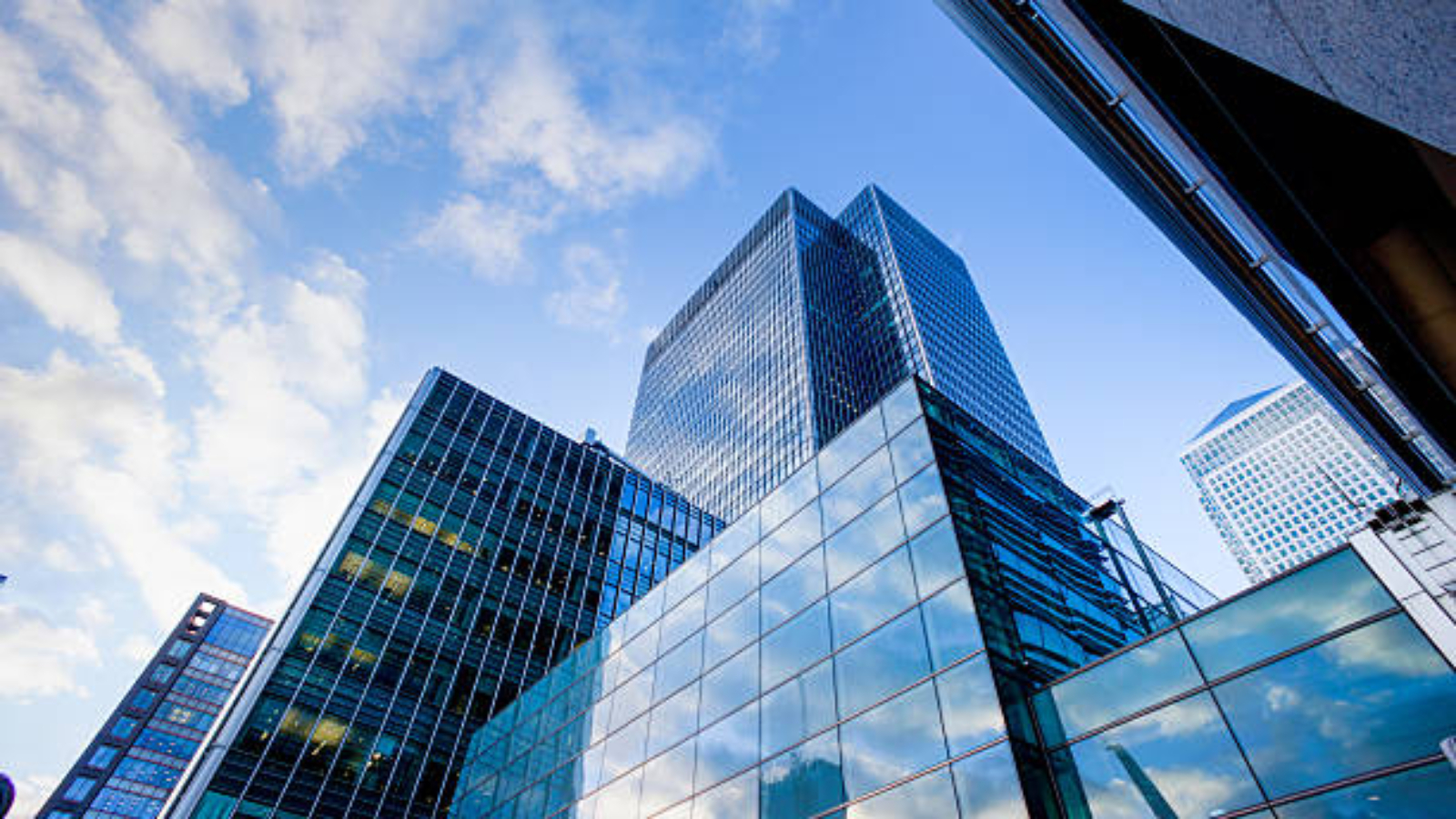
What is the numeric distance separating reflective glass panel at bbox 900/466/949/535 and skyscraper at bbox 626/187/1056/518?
7178 cm

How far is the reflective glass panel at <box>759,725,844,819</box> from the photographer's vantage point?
45.6 ft

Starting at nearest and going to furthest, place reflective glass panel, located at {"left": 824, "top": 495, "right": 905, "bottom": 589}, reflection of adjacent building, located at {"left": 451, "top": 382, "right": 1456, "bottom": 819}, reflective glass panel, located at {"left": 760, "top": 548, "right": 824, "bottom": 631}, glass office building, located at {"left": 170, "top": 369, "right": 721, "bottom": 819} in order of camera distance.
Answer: reflection of adjacent building, located at {"left": 451, "top": 382, "right": 1456, "bottom": 819} → reflective glass panel, located at {"left": 824, "top": 495, "right": 905, "bottom": 589} → reflective glass panel, located at {"left": 760, "top": 548, "right": 824, "bottom": 631} → glass office building, located at {"left": 170, "top": 369, "right": 721, "bottom": 819}

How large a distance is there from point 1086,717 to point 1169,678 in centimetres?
147

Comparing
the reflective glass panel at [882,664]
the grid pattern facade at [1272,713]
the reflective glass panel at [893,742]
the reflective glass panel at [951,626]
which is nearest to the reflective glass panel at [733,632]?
the reflective glass panel at [882,664]

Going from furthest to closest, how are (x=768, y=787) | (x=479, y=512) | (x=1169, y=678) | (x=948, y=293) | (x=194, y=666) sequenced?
(x=948, y=293)
(x=194, y=666)
(x=479, y=512)
(x=768, y=787)
(x=1169, y=678)

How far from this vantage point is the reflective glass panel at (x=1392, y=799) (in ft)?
26.1

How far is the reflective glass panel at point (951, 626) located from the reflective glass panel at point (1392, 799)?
4.84 metres

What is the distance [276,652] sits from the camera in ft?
126

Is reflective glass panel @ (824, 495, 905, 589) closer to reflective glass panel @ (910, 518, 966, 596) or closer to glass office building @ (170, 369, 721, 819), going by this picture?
reflective glass panel @ (910, 518, 966, 596)

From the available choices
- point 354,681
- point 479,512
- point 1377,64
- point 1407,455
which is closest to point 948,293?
point 479,512

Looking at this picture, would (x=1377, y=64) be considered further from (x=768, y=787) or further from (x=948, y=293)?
(x=948, y=293)

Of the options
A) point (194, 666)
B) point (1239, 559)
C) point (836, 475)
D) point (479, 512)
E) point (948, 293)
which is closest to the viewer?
point (836, 475)

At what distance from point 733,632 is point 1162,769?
11072 millimetres

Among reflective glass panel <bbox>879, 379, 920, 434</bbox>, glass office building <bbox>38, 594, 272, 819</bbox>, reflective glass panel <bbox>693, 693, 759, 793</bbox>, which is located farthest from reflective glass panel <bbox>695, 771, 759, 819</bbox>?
glass office building <bbox>38, 594, 272, 819</bbox>
